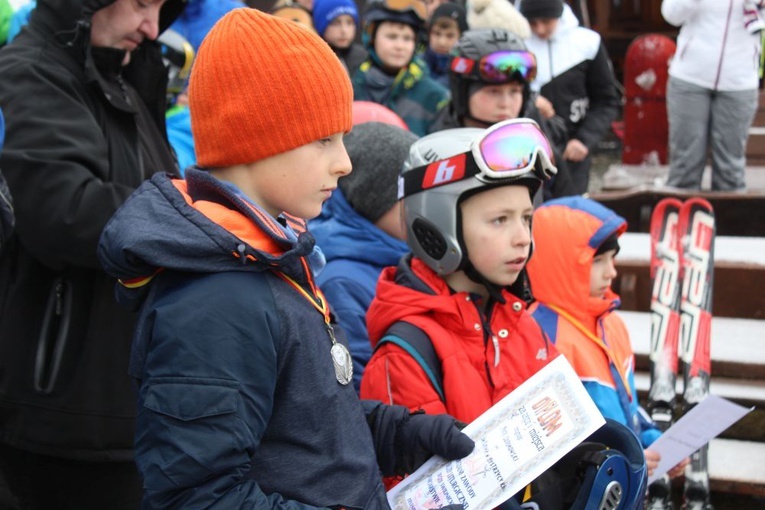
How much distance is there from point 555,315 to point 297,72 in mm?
1809

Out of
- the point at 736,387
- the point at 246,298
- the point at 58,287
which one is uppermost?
the point at 246,298

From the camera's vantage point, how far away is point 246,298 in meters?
1.69

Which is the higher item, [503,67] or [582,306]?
[503,67]

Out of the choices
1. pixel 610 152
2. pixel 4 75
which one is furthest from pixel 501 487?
pixel 610 152

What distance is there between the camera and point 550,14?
6758mm

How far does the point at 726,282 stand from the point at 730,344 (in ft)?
1.82

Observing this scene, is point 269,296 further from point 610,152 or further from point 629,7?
point 629,7

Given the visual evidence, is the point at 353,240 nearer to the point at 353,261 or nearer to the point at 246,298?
the point at 353,261

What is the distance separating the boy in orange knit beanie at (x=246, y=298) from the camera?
5.33ft

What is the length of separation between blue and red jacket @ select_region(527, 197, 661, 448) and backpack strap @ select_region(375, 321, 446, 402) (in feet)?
2.46

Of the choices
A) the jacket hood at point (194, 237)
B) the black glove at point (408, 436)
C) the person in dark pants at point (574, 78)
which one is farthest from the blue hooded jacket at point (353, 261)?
the person in dark pants at point (574, 78)

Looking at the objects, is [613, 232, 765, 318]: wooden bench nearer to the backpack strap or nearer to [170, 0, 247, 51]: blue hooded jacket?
[170, 0, 247, 51]: blue hooded jacket

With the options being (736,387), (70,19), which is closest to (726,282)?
(736,387)

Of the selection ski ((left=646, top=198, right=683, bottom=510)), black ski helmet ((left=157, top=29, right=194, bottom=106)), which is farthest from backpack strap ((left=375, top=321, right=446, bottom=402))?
ski ((left=646, top=198, right=683, bottom=510))
